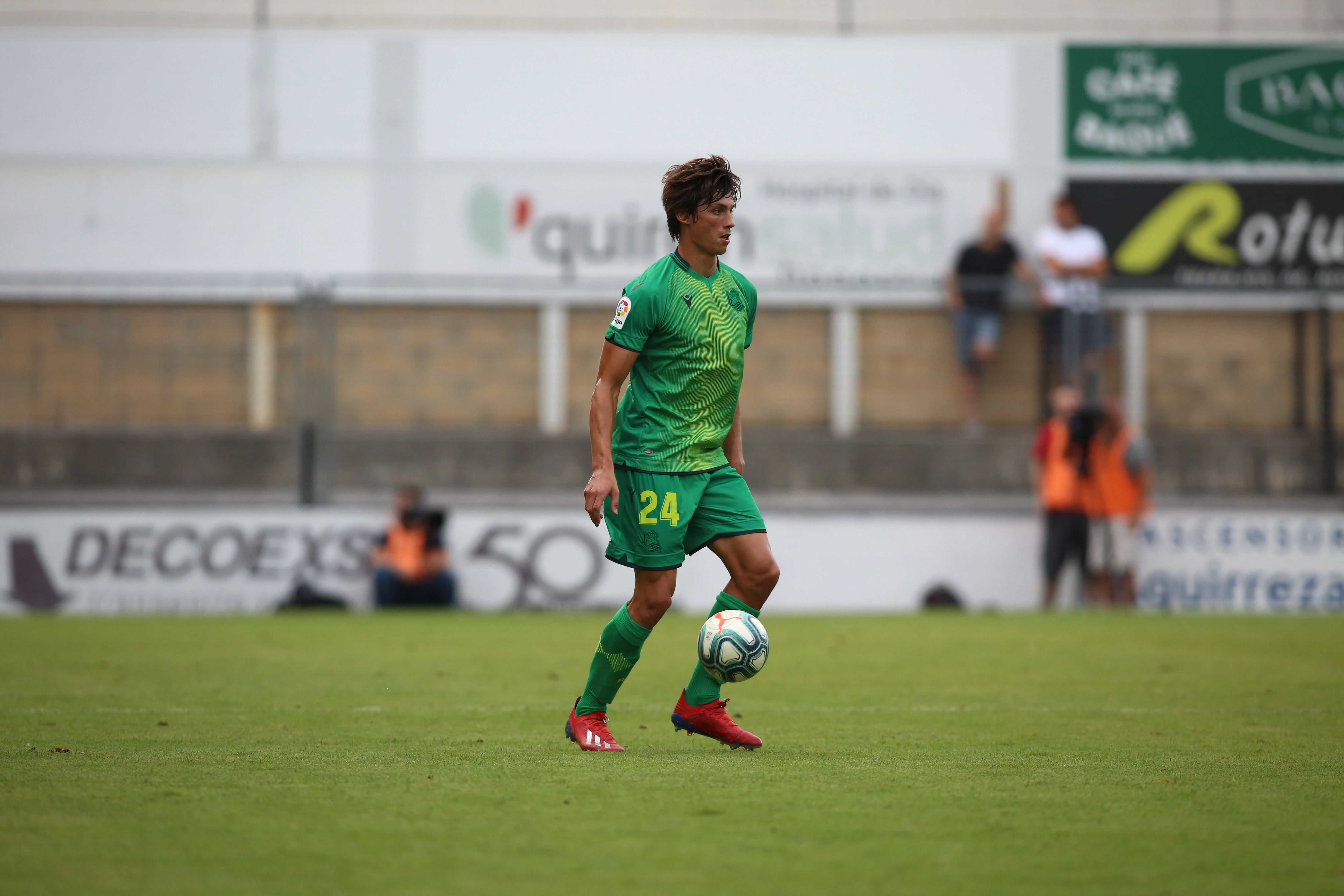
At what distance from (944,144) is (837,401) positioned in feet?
13.3

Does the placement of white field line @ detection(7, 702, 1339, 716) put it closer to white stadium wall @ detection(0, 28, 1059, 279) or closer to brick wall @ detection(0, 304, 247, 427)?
brick wall @ detection(0, 304, 247, 427)

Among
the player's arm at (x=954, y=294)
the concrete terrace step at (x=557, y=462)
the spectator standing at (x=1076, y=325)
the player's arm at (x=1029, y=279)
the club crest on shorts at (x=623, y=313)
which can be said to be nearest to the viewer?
the club crest on shorts at (x=623, y=313)

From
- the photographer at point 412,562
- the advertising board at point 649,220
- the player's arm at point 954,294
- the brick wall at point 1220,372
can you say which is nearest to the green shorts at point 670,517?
the photographer at point 412,562

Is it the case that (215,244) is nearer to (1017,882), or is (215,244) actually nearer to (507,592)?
(507,592)

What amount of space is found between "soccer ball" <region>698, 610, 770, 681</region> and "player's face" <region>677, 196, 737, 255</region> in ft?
4.56

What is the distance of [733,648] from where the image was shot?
19.9ft

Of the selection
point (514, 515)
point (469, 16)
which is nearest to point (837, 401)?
point (514, 515)

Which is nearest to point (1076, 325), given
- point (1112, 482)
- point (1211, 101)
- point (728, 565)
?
point (1112, 482)

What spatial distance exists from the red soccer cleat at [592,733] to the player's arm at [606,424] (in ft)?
2.54

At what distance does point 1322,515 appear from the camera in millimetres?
15758

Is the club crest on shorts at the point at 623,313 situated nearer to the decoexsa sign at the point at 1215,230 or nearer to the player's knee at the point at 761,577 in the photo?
the player's knee at the point at 761,577

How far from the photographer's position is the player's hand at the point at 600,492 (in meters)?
5.88

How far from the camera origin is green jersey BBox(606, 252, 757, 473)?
20.0 feet

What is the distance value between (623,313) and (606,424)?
1.38 feet
